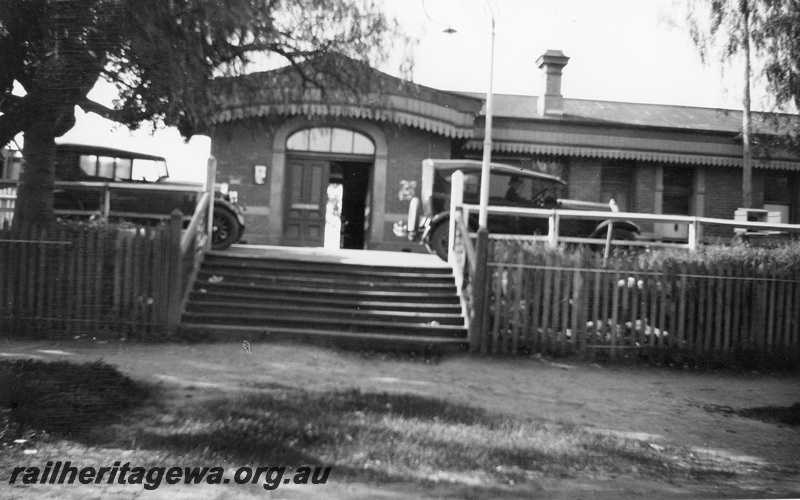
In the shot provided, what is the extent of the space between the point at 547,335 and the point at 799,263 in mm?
3357

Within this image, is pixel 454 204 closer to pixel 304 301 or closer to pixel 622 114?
pixel 304 301

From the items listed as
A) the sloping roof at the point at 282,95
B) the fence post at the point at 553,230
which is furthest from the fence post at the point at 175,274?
the fence post at the point at 553,230

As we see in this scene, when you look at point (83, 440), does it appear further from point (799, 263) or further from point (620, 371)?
point (799, 263)

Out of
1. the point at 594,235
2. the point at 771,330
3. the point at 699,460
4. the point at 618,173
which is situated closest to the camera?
the point at 699,460

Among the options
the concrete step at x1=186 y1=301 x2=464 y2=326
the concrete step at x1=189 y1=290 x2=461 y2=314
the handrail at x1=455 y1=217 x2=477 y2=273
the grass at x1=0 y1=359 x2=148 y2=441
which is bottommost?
the grass at x1=0 y1=359 x2=148 y2=441

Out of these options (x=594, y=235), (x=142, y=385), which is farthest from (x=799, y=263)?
(x=142, y=385)

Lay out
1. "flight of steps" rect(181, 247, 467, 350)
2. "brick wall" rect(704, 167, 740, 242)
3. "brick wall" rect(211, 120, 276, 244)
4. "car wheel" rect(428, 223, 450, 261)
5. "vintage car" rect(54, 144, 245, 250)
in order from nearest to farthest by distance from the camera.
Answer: "flight of steps" rect(181, 247, 467, 350), "vintage car" rect(54, 144, 245, 250), "car wheel" rect(428, 223, 450, 261), "brick wall" rect(211, 120, 276, 244), "brick wall" rect(704, 167, 740, 242)

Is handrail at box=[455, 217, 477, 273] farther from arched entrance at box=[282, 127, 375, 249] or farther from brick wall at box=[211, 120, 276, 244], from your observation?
brick wall at box=[211, 120, 276, 244]

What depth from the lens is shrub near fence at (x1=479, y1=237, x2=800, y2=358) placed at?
888cm

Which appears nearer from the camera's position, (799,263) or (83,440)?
(83,440)

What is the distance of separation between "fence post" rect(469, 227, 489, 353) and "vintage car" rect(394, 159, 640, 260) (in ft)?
9.04

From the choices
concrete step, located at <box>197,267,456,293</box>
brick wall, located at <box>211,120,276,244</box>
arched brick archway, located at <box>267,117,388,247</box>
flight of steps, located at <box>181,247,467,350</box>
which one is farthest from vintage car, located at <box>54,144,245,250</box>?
arched brick archway, located at <box>267,117,388,247</box>

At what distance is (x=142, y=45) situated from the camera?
5.09m

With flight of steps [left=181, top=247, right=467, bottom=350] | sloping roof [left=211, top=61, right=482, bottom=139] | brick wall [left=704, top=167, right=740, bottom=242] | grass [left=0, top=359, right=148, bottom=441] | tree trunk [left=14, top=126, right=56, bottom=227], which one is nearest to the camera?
grass [left=0, top=359, right=148, bottom=441]
